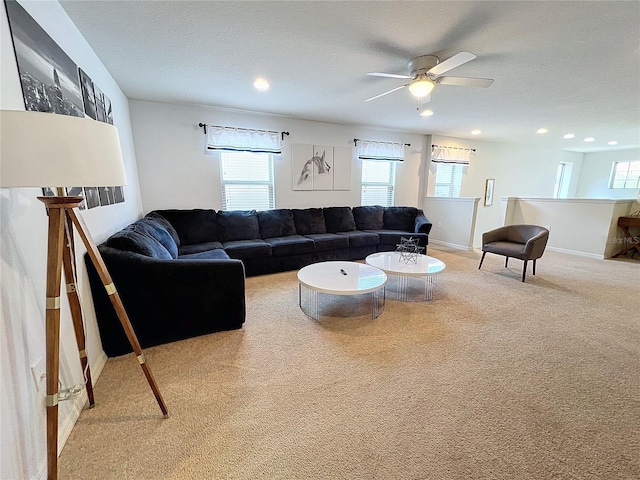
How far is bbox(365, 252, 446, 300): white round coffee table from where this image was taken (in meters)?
2.71

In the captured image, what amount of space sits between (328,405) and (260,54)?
2.71m

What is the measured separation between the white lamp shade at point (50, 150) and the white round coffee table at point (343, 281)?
1707 millimetres

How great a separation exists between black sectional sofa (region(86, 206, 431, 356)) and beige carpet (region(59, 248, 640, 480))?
0.20 meters

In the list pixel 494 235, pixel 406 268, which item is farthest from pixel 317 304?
pixel 494 235

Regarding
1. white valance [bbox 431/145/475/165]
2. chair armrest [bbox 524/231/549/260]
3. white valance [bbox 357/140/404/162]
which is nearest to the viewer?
chair armrest [bbox 524/231/549/260]

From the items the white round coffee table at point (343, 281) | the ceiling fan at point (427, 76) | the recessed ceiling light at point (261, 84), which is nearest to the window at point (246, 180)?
the recessed ceiling light at point (261, 84)

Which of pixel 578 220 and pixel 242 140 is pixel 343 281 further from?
pixel 578 220

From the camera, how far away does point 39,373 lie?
3.84ft

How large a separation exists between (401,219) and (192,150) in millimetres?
3697

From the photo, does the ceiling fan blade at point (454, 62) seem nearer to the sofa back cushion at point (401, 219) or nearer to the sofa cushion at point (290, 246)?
the sofa cushion at point (290, 246)

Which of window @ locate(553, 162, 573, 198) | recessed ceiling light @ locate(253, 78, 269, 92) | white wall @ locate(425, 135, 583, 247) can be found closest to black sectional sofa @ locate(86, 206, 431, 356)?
recessed ceiling light @ locate(253, 78, 269, 92)

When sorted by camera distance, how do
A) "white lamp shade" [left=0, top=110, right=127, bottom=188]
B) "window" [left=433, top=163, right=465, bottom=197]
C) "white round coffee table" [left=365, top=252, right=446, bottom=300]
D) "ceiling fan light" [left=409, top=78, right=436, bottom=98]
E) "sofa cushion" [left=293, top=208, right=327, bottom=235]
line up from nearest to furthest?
"white lamp shade" [left=0, top=110, right=127, bottom=188] < "ceiling fan light" [left=409, top=78, right=436, bottom=98] < "white round coffee table" [left=365, top=252, right=446, bottom=300] < "sofa cushion" [left=293, top=208, right=327, bottom=235] < "window" [left=433, top=163, right=465, bottom=197]

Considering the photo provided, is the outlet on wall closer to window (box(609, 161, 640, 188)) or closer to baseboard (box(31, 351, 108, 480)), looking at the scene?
baseboard (box(31, 351, 108, 480))

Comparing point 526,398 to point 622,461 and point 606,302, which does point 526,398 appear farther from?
point 606,302
